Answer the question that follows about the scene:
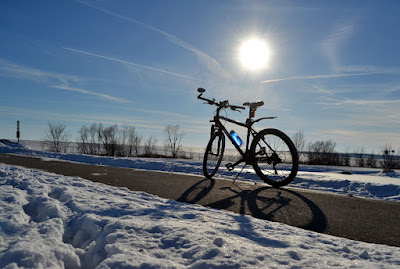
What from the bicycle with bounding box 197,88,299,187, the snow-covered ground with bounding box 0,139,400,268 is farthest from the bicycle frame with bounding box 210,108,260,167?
the snow-covered ground with bounding box 0,139,400,268

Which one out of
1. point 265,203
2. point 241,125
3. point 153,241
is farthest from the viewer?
point 241,125

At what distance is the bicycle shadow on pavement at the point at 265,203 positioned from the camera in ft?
10.4

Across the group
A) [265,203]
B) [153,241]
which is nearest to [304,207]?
[265,203]

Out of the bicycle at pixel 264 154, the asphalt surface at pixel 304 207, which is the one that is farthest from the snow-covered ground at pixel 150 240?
the bicycle at pixel 264 154

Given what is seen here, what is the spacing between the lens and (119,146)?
37.9 meters

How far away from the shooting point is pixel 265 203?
3916 mm

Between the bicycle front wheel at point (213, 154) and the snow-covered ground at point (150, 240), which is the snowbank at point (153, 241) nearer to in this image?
the snow-covered ground at point (150, 240)

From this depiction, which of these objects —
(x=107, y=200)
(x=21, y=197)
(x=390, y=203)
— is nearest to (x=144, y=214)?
(x=107, y=200)

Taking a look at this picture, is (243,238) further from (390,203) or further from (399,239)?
(390,203)

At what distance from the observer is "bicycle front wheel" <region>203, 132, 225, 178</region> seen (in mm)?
6594

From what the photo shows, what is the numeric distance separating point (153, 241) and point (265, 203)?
2337 millimetres

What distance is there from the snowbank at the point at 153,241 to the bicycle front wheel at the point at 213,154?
11.7ft

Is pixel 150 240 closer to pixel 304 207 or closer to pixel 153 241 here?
pixel 153 241

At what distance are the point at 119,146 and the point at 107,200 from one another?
36.3m
